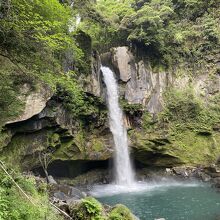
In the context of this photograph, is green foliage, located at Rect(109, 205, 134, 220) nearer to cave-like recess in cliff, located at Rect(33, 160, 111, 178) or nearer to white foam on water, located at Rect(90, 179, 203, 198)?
white foam on water, located at Rect(90, 179, 203, 198)

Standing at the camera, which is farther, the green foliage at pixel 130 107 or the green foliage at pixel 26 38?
the green foliage at pixel 130 107

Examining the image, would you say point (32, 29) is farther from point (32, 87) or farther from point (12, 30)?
point (32, 87)

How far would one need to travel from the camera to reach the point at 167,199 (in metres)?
17.1

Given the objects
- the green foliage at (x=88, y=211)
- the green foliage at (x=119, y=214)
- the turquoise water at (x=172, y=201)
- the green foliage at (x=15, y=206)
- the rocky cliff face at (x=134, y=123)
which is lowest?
the turquoise water at (x=172, y=201)

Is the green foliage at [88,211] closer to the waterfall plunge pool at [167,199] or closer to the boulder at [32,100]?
the waterfall plunge pool at [167,199]

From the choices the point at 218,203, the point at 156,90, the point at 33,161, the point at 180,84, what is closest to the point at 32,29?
the point at 33,161

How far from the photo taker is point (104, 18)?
26406 millimetres

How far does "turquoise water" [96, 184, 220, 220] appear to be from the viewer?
14.0m

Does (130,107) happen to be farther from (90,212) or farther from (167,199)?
(90,212)

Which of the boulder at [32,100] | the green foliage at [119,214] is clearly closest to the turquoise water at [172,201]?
the green foliage at [119,214]

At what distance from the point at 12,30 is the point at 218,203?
13.3m

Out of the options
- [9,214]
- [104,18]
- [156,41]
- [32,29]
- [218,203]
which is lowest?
[218,203]

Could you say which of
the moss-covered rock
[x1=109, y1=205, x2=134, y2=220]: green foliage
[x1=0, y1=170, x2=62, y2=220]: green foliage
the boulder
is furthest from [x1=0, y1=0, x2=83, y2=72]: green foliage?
[x1=109, y1=205, x2=134, y2=220]: green foliage

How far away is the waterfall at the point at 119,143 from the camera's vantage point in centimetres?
2222
